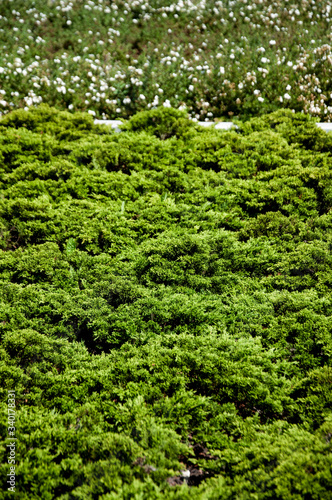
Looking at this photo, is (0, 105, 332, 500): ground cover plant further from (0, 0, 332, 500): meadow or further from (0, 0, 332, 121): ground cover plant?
(0, 0, 332, 121): ground cover plant

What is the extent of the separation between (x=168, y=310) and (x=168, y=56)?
741cm

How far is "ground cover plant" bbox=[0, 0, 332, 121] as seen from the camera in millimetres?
7773

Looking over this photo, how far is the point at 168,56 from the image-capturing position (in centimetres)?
885

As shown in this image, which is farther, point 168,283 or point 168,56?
point 168,56

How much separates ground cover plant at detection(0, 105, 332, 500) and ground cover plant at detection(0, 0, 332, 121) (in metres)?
1.74

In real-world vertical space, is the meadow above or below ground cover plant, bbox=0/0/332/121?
below

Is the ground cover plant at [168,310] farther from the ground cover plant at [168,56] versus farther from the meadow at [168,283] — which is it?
the ground cover plant at [168,56]

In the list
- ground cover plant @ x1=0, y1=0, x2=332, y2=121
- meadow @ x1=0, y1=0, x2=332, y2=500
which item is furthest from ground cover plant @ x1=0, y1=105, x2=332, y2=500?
ground cover plant @ x1=0, y1=0, x2=332, y2=121

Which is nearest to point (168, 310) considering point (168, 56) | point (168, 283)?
point (168, 283)

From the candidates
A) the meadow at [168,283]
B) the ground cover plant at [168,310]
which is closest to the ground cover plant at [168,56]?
the meadow at [168,283]

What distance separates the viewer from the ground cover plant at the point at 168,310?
7.93 ft

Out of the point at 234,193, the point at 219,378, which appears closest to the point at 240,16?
the point at 234,193

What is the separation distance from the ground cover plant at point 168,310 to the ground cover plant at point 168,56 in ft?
5.70

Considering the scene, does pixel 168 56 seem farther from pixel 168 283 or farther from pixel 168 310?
pixel 168 310
